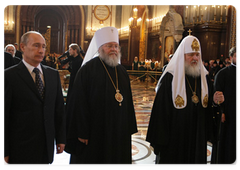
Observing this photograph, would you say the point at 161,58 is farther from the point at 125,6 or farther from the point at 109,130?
the point at 109,130

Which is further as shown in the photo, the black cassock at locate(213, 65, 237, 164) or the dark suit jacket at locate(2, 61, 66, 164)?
the black cassock at locate(213, 65, 237, 164)

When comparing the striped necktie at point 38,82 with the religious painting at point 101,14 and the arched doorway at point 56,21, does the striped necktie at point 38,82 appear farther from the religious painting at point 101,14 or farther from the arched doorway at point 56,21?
the religious painting at point 101,14

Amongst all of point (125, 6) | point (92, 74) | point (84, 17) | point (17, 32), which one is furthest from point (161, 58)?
point (92, 74)

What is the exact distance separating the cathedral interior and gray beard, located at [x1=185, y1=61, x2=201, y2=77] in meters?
1.60

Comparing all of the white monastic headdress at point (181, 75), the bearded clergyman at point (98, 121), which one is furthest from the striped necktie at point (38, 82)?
the white monastic headdress at point (181, 75)

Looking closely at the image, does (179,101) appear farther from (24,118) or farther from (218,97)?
(24,118)

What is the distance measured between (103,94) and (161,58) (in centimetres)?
1653

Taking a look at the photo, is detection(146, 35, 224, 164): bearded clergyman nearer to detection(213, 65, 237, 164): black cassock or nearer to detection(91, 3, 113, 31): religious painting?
detection(213, 65, 237, 164): black cassock

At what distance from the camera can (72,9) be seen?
26750 millimetres

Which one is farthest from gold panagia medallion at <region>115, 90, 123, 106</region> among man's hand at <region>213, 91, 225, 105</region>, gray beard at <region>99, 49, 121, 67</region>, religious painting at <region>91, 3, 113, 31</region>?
religious painting at <region>91, 3, 113, 31</region>

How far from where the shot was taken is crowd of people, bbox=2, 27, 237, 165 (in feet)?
7.43

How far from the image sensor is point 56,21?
30.0 meters

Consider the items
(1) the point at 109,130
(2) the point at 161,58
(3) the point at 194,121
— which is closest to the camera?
(1) the point at 109,130

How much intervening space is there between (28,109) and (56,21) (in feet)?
96.6
